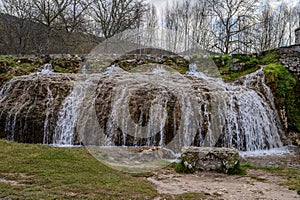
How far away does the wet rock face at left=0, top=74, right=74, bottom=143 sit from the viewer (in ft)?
33.5

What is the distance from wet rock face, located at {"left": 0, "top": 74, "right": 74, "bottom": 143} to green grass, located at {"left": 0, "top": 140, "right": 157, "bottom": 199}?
3.34 meters

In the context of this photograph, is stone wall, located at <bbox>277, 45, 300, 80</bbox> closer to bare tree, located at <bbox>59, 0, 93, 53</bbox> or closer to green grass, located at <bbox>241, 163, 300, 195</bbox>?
green grass, located at <bbox>241, 163, 300, 195</bbox>

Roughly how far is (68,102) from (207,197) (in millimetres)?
7687

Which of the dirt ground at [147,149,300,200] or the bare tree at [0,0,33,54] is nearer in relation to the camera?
the dirt ground at [147,149,300,200]

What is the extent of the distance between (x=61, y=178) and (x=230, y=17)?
20033mm

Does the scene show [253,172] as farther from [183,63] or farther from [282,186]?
[183,63]

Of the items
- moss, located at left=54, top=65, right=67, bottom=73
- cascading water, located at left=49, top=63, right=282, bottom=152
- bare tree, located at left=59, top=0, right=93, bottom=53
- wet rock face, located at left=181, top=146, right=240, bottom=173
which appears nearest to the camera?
wet rock face, located at left=181, top=146, right=240, bottom=173

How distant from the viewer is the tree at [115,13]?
71.4ft

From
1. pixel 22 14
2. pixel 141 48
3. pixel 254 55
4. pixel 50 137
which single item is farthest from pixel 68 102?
pixel 22 14

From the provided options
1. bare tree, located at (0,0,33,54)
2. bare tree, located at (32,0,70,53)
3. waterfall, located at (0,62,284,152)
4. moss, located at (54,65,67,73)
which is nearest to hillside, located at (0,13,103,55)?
bare tree, located at (0,0,33,54)

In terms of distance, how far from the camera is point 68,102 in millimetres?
10945

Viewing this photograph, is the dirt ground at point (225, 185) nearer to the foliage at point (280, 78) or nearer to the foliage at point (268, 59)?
the foliage at point (280, 78)

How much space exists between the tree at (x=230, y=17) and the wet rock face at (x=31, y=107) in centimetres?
1402

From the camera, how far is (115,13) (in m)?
21.7
